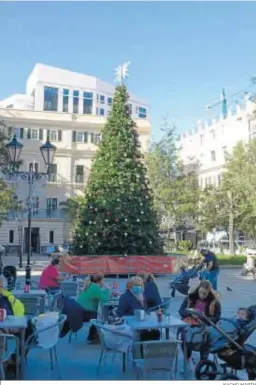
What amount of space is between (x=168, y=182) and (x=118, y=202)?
2432 centimetres

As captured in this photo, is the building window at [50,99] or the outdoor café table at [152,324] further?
the building window at [50,99]

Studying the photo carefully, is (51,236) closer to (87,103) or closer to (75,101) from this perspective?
→ (75,101)

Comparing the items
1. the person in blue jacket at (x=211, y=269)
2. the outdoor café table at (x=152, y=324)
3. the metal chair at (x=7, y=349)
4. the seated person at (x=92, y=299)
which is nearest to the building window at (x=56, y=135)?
the person in blue jacket at (x=211, y=269)

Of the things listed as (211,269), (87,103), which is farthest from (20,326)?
(87,103)

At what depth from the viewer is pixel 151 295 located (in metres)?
9.07

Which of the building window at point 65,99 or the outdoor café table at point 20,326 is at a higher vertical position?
the building window at point 65,99

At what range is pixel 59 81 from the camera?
70812mm

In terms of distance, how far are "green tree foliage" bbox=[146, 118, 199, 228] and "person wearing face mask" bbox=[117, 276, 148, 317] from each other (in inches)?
1492

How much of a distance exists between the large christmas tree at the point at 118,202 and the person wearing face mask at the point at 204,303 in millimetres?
15202

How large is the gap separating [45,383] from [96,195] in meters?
18.9

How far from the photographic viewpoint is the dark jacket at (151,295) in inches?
353

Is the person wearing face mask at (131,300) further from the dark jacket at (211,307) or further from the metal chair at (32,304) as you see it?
the metal chair at (32,304)

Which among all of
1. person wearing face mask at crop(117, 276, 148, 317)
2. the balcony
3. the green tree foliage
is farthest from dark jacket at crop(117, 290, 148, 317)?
the balcony

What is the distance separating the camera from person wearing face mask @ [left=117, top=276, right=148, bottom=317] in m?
7.42
